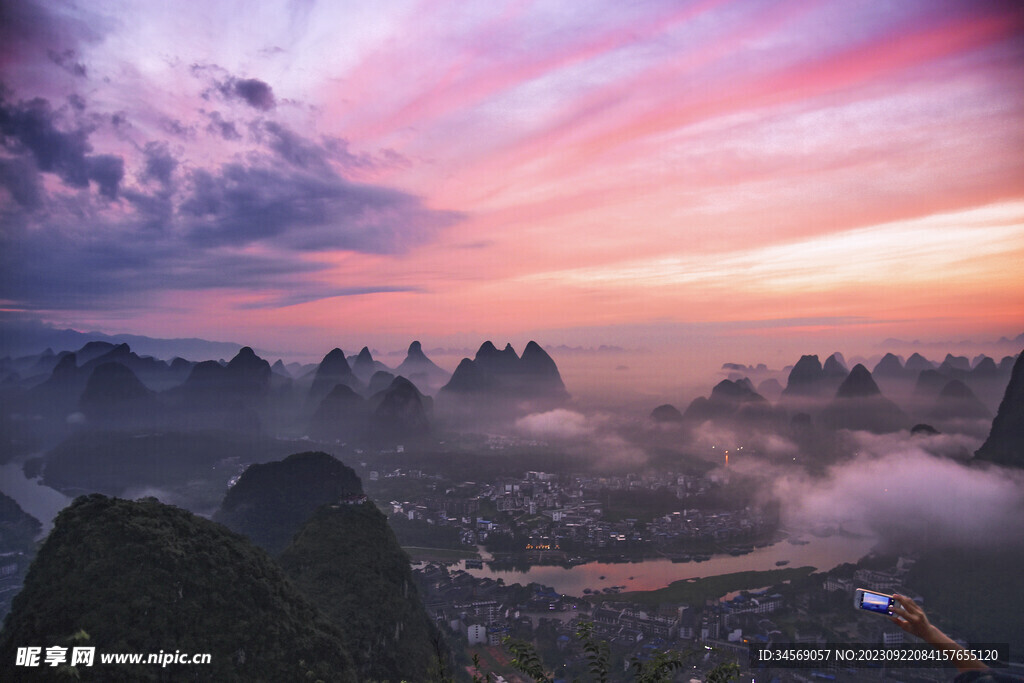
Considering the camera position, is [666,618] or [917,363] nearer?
[666,618]

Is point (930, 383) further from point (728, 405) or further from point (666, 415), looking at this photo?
point (666, 415)

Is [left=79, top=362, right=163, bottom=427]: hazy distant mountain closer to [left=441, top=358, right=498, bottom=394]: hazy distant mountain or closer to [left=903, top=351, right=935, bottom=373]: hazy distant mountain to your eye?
[left=441, top=358, right=498, bottom=394]: hazy distant mountain

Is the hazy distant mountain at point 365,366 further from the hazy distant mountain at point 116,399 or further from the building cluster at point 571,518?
the building cluster at point 571,518

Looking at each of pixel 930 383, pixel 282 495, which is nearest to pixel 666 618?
pixel 282 495

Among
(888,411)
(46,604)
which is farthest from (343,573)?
(888,411)

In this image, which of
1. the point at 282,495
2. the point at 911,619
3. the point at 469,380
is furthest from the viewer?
the point at 469,380

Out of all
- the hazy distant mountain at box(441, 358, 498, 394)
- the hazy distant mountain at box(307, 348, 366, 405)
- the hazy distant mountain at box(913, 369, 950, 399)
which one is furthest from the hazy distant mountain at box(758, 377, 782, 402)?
the hazy distant mountain at box(307, 348, 366, 405)

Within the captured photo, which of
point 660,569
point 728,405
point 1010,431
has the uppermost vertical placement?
point 1010,431

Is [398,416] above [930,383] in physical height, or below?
below
